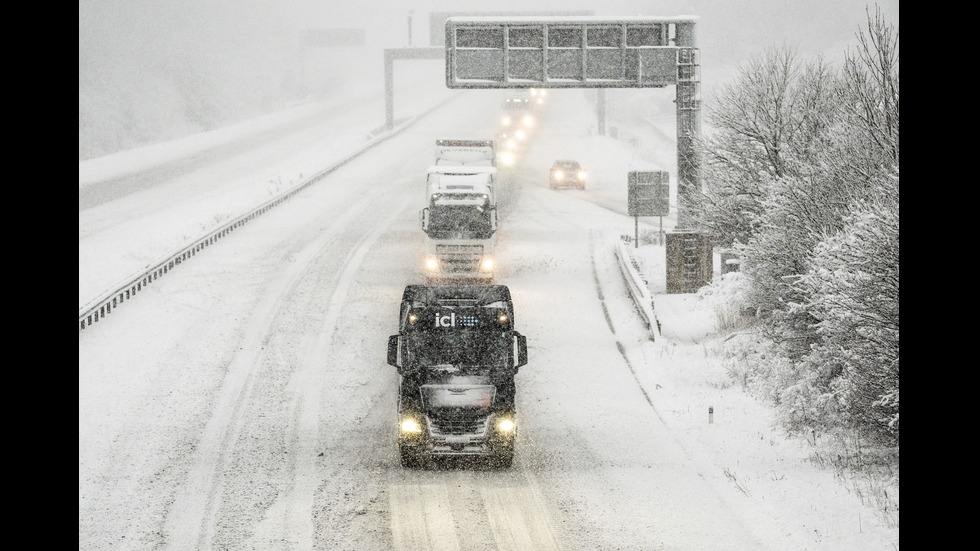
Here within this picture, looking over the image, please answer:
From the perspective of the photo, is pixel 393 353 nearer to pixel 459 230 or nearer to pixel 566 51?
pixel 459 230

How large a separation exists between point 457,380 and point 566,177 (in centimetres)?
3662

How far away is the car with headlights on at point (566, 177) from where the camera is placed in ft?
171

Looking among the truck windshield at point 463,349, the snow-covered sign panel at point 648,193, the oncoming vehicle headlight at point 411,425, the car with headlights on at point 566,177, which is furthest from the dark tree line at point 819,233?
the car with headlights on at point 566,177

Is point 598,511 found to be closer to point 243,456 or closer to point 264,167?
point 243,456

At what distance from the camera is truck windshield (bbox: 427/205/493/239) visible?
28422mm

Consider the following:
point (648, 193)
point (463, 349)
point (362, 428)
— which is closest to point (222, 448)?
point (362, 428)

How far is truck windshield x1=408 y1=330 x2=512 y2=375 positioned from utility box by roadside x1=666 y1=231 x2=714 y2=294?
1446 cm

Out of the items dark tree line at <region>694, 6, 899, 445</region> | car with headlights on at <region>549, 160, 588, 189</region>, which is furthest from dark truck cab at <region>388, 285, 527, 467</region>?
car with headlights on at <region>549, 160, 588, 189</region>

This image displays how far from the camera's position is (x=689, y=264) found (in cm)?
3041

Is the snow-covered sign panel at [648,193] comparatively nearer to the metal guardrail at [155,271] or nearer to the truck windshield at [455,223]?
the truck windshield at [455,223]
